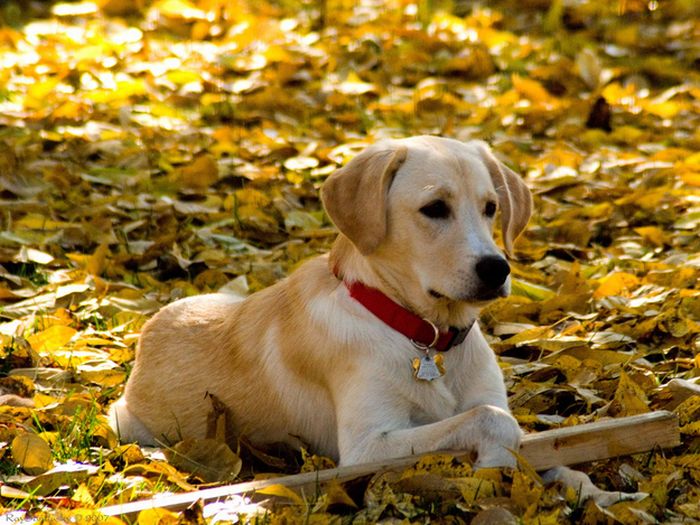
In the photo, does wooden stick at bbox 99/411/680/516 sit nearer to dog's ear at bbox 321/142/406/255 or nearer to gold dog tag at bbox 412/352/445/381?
gold dog tag at bbox 412/352/445/381

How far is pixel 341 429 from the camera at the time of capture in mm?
3861

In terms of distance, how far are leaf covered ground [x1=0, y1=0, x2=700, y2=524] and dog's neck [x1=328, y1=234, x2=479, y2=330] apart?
485 millimetres

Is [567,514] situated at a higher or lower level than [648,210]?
higher

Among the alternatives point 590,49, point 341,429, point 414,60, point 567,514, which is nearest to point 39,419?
point 341,429

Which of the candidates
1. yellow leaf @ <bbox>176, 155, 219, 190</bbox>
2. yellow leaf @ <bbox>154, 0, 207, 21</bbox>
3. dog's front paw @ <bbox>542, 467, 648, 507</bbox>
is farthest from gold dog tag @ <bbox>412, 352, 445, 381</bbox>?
yellow leaf @ <bbox>154, 0, 207, 21</bbox>

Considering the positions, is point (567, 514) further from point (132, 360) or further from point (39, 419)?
point (132, 360)

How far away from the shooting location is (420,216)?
12.8 feet

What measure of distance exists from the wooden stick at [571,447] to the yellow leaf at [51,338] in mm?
1913

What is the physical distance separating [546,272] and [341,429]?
247cm

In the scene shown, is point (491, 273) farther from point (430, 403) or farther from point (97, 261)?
point (97, 261)

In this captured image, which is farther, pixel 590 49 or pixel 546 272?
pixel 590 49

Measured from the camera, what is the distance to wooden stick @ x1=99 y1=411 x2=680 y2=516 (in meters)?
3.43

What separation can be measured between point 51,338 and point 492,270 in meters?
2.36

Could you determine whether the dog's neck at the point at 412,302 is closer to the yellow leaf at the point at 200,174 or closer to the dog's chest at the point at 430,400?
the dog's chest at the point at 430,400
